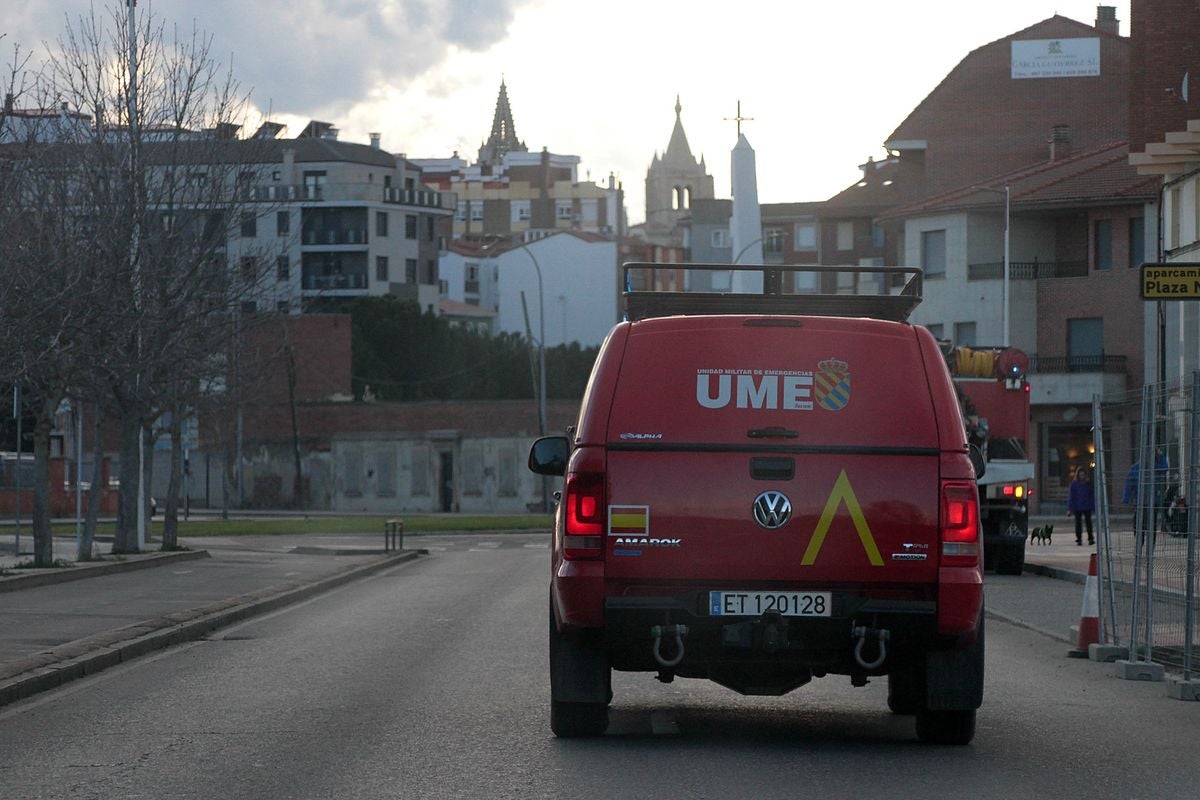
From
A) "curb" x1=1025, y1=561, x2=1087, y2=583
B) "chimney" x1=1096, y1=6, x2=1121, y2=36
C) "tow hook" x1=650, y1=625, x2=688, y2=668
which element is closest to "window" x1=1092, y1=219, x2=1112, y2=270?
"chimney" x1=1096, y1=6, x2=1121, y2=36

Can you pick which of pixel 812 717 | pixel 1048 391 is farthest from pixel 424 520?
pixel 812 717

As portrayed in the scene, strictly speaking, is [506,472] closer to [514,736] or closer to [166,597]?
[166,597]

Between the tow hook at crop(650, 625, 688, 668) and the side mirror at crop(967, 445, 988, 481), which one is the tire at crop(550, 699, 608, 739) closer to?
the tow hook at crop(650, 625, 688, 668)

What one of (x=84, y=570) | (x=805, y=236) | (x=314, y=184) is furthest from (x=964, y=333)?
(x=314, y=184)

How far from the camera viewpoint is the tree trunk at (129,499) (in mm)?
29859

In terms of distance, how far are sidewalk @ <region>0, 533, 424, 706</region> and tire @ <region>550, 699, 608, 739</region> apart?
4.02 metres

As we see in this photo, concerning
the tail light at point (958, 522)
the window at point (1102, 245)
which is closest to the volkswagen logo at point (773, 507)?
the tail light at point (958, 522)

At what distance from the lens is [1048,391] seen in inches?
2452

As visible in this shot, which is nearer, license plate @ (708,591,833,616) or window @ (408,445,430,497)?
license plate @ (708,591,833,616)

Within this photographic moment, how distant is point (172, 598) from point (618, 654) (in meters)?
11.9

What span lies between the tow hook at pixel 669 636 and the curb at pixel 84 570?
14004 mm

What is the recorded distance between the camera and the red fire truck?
26344 millimetres

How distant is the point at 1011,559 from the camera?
26578 mm

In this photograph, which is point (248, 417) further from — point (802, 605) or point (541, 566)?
point (802, 605)
